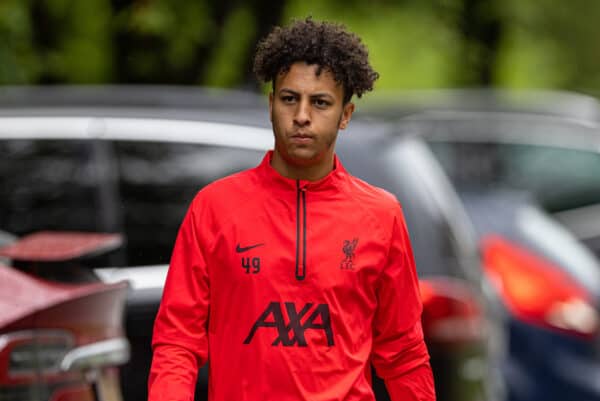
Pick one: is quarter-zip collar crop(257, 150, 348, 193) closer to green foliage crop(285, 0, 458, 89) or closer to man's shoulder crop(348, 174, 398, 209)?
man's shoulder crop(348, 174, 398, 209)

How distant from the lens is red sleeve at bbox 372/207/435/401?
2590 millimetres

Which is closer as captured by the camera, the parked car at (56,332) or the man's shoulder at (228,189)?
the man's shoulder at (228,189)

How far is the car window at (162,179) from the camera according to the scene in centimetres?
380

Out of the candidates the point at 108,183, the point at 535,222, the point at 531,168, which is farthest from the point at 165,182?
the point at 531,168

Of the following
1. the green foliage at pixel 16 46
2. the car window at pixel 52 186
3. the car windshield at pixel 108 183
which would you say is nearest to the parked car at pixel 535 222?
the car windshield at pixel 108 183

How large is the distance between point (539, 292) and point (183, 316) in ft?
11.9

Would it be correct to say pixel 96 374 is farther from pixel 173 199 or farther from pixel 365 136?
pixel 365 136

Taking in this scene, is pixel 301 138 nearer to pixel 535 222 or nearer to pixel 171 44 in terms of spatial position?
pixel 535 222

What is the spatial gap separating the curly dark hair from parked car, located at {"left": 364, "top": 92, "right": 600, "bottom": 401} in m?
1.73

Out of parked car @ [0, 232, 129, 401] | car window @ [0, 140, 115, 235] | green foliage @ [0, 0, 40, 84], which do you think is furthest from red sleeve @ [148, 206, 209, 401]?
green foliage @ [0, 0, 40, 84]

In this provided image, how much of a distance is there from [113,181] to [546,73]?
17.0 m

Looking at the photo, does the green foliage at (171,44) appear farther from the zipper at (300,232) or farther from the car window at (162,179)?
the zipper at (300,232)

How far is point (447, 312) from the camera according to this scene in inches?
150

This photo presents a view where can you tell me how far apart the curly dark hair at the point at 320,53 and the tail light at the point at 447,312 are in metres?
1.35
